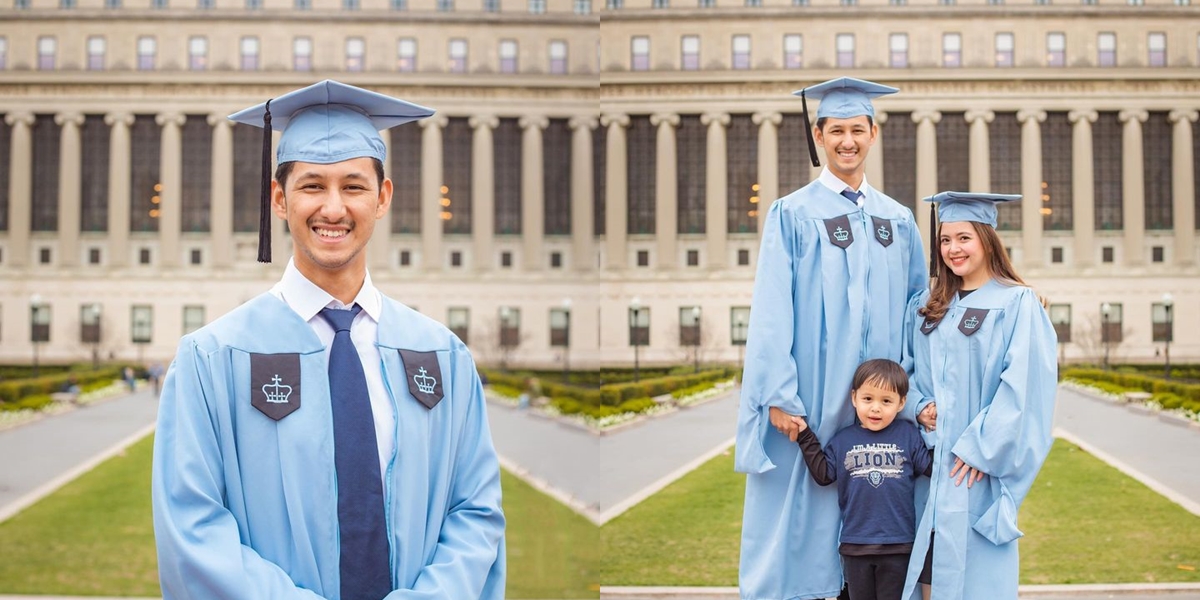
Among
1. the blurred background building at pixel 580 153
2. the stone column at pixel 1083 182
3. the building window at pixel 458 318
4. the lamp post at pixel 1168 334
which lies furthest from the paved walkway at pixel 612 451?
the stone column at pixel 1083 182

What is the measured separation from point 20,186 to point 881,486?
34162mm

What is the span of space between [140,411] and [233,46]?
13.3 metres

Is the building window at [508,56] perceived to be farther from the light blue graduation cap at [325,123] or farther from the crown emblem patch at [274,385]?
the crown emblem patch at [274,385]

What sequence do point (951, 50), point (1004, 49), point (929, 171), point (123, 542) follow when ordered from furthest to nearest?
point (1004, 49), point (951, 50), point (929, 171), point (123, 542)

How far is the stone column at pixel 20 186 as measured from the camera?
30.9m

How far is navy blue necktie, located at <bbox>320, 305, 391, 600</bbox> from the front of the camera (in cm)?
247

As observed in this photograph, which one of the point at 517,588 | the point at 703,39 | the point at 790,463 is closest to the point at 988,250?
the point at 790,463

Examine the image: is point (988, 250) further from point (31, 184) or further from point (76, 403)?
point (31, 184)

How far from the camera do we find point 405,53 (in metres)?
34.6

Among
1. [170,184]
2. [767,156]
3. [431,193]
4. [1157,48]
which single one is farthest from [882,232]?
[170,184]

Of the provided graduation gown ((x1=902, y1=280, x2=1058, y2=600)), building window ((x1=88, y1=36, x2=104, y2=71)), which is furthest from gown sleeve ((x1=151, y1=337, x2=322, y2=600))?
building window ((x1=88, y1=36, x2=104, y2=71))

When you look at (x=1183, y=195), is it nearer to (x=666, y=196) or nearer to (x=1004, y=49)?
(x=1004, y=49)

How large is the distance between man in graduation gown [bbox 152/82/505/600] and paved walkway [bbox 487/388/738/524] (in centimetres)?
685

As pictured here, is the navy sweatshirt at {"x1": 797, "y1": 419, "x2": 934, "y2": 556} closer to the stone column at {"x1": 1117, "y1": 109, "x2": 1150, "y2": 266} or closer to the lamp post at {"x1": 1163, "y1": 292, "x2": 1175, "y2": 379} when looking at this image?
the lamp post at {"x1": 1163, "y1": 292, "x2": 1175, "y2": 379}
